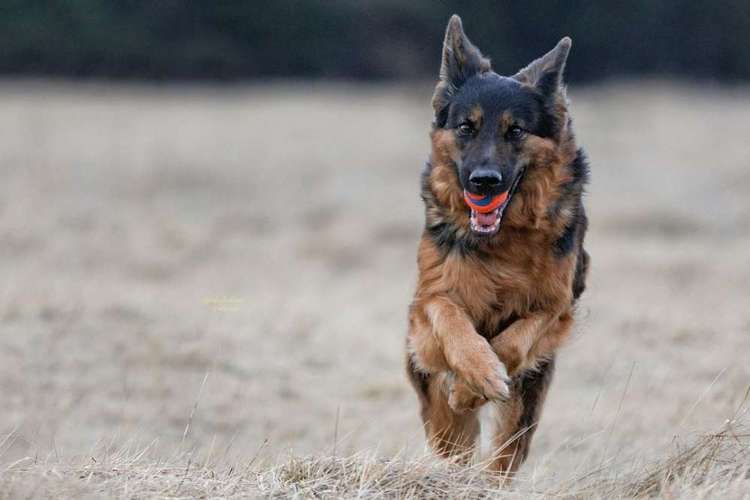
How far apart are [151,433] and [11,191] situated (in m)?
13.2

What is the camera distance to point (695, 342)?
1027 centimetres

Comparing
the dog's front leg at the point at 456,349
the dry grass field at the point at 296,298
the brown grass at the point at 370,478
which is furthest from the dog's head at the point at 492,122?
the brown grass at the point at 370,478

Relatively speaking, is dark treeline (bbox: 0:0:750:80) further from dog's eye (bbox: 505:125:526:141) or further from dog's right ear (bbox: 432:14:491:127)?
dog's eye (bbox: 505:125:526:141)

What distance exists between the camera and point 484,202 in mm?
5781

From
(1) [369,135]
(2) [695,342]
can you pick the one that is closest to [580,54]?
(1) [369,135]

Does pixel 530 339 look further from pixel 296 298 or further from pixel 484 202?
pixel 296 298

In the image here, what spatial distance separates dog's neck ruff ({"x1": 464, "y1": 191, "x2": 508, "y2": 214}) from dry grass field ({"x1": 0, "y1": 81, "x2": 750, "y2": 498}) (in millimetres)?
1032

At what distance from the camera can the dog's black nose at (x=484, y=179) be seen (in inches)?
222

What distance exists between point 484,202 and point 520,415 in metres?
1.31

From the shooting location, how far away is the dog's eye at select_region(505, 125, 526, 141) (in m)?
5.92

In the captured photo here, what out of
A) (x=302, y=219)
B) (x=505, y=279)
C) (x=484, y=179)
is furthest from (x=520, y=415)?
(x=302, y=219)

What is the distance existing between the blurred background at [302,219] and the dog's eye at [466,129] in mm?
1386

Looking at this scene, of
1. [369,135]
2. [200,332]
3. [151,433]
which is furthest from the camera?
[369,135]

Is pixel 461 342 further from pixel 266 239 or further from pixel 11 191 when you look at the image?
pixel 11 191
